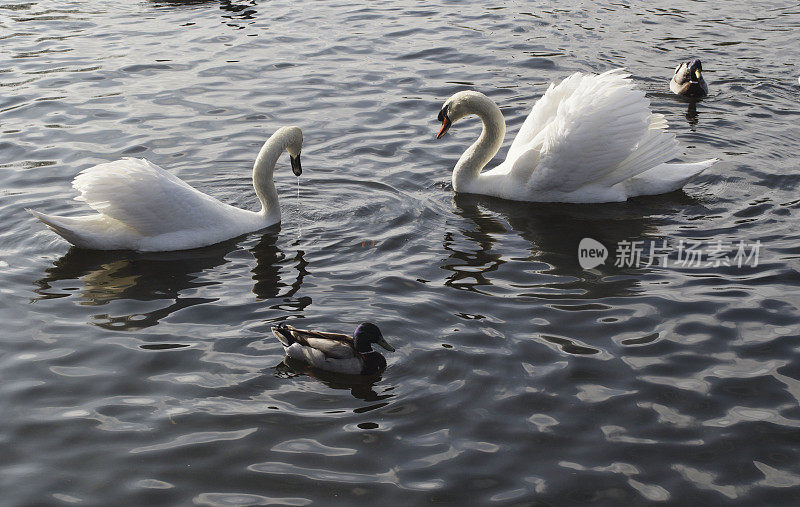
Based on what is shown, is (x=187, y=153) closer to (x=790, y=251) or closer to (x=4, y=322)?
(x=4, y=322)

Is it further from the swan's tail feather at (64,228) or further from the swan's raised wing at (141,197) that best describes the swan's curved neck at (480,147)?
the swan's tail feather at (64,228)

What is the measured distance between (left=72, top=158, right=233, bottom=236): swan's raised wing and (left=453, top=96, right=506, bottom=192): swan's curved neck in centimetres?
322

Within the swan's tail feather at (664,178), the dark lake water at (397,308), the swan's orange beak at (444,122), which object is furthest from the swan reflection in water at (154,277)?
the swan's tail feather at (664,178)

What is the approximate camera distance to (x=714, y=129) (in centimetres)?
1221

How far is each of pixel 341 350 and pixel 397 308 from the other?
120 cm

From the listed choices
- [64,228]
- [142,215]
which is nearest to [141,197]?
[142,215]

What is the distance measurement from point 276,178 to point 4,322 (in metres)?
4.13

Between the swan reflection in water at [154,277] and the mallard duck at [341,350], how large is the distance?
1.07 meters

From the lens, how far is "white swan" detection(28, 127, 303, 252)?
890cm

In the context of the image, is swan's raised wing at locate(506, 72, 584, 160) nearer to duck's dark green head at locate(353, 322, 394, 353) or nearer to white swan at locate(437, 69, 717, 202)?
white swan at locate(437, 69, 717, 202)

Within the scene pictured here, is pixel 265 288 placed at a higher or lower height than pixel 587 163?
lower

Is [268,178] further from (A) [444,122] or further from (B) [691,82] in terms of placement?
(B) [691,82]

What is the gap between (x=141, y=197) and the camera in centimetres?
892

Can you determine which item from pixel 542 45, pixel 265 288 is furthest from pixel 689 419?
pixel 542 45
